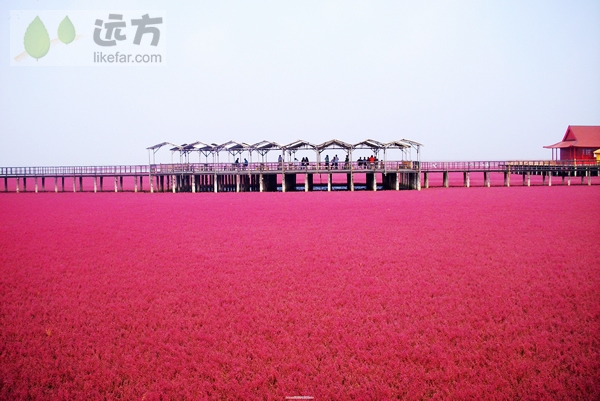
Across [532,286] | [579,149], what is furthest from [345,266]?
[579,149]

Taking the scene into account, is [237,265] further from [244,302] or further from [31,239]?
[31,239]

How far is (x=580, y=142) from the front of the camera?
53.4m

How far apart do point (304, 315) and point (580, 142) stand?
56.3 meters

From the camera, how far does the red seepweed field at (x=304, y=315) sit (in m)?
5.85

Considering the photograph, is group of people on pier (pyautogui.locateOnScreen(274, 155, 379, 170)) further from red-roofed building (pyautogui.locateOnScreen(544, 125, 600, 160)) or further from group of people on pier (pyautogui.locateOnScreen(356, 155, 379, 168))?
red-roofed building (pyautogui.locateOnScreen(544, 125, 600, 160))

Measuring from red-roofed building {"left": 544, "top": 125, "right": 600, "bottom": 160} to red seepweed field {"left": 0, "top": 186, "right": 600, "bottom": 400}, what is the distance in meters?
43.3

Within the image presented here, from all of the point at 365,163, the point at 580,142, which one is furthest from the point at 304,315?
the point at 580,142

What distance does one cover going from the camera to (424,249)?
530 inches

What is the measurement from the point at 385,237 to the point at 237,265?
5.81 meters

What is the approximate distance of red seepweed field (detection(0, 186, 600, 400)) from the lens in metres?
5.85

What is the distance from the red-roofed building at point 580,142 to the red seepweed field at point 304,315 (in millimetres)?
43255

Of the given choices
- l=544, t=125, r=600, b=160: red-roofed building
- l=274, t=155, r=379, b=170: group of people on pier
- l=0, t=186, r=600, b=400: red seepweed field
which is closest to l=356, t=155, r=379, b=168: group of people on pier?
l=274, t=155, r=379, b=170: group of people on pier

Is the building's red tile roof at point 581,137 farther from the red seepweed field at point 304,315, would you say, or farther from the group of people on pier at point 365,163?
the red seepweed field at point 304,315

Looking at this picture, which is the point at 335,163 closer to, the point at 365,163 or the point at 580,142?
the point at 365,163
